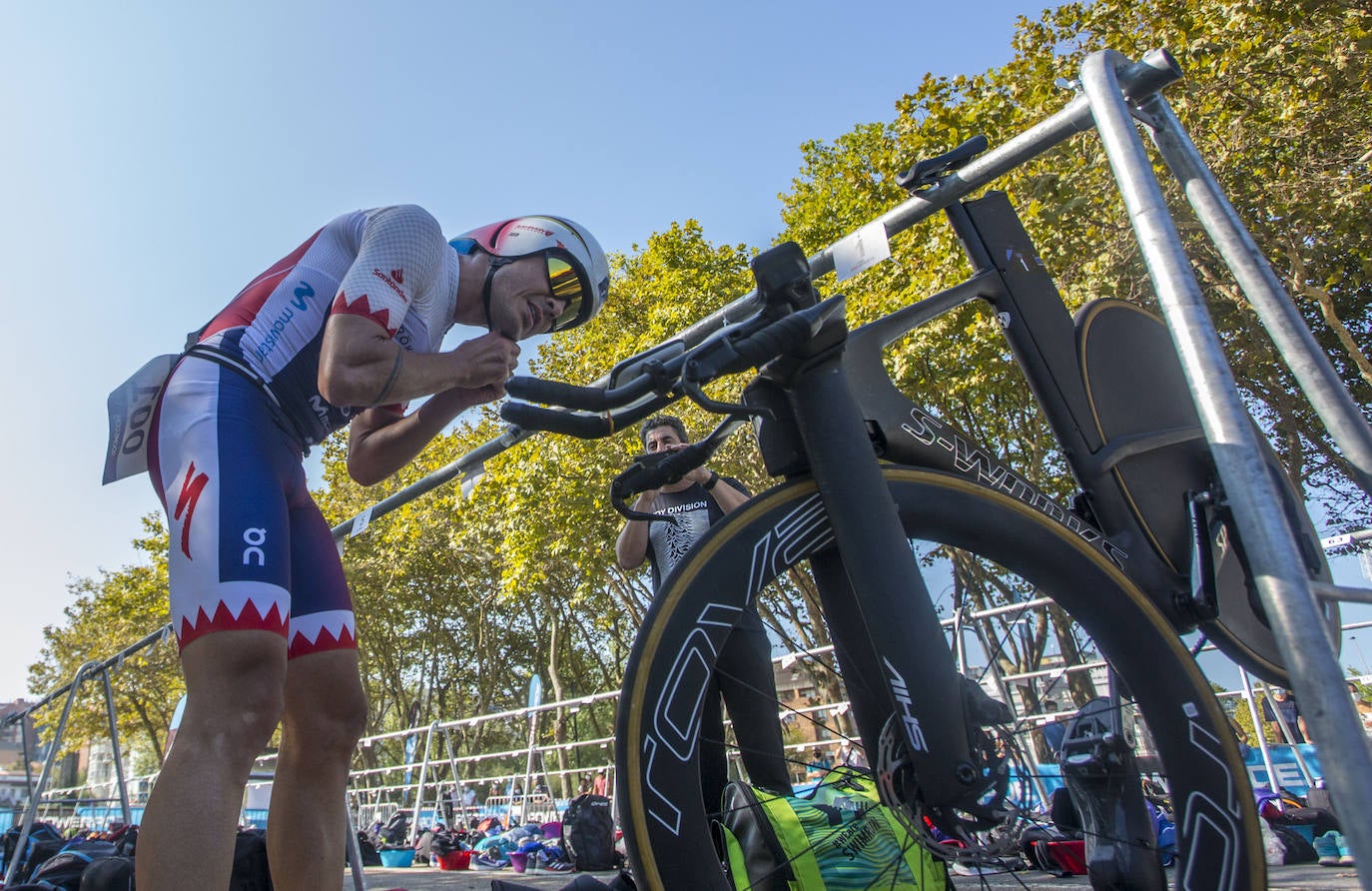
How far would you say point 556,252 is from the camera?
2121 mm

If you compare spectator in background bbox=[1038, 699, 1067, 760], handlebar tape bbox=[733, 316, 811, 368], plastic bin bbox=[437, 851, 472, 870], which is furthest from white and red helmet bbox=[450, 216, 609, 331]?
plastic bin bbox=[437, 851, 472, 870]

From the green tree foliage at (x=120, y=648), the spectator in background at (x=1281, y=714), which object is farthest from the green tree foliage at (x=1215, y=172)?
the green tree foliage at (x=120, y=648)

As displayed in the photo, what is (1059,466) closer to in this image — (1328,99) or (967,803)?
(1328,99)

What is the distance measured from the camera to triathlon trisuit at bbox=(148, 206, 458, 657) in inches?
62.2

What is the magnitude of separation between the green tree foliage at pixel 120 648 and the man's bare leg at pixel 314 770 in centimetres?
2555

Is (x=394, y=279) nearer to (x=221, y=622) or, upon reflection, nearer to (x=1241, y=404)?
(x=221, y=622)

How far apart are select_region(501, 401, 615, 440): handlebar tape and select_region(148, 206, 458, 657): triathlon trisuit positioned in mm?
418

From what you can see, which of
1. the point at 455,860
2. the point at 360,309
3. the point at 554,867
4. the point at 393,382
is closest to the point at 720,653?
the point at 393,382

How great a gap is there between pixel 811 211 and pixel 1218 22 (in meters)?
9.19

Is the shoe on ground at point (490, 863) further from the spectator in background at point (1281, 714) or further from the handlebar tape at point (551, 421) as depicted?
the handlebar tape at point (551, 421)

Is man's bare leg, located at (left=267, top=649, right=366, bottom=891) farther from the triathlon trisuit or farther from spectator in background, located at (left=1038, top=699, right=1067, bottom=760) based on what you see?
spectator in background, located at (left=1038, top=699, right=1067, bottom=760)

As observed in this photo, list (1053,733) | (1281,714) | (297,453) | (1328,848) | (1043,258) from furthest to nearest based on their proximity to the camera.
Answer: (1043,258) < (1281,714) < (1328,848) < (1053,733) < (297,453)

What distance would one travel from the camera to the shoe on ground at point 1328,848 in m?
3.76

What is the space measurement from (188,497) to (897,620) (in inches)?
54.5
